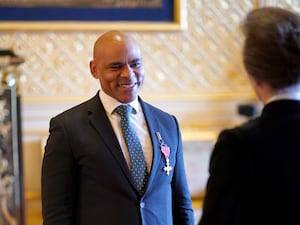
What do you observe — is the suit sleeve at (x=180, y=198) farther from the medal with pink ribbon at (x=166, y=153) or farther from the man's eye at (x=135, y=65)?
the man's eye at (x=135, y=65)

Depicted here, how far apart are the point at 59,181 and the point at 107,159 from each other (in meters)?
0.16

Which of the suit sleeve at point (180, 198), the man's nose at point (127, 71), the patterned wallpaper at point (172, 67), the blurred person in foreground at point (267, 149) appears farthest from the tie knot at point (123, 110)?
the patterned wallpaper at point (172, 67)

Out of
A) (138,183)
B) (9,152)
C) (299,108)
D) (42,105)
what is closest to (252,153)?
(299,108)

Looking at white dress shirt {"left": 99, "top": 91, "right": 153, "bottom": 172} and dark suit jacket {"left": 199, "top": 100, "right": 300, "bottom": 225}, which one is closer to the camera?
dark suit jacket {"left": 199, "top": 100, "right": 300, "bottom": 225}

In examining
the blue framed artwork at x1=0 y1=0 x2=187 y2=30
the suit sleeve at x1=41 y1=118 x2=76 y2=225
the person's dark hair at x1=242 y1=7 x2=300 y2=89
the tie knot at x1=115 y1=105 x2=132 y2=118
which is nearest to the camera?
the person's dark hair at x1=242 y1=7 x2=300 y2=89

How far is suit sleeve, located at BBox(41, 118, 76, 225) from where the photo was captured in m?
1.60

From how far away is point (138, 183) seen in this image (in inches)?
64.6

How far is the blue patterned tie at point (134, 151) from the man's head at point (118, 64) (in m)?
0.05

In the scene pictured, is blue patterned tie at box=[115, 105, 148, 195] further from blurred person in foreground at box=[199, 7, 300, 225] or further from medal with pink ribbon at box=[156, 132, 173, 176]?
blurred person in foreground at box=[199, 7, 300, 225]

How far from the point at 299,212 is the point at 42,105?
2.76 m

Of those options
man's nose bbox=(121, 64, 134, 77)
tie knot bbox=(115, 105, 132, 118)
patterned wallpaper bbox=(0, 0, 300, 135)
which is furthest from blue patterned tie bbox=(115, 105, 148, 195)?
patterned wallpaper bbox=(0, 0, 300, 135)

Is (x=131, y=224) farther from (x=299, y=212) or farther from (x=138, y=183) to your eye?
(x=299, y=212)

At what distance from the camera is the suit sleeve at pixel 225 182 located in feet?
3.85

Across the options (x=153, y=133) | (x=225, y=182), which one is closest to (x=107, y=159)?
(x=153, y=133)
